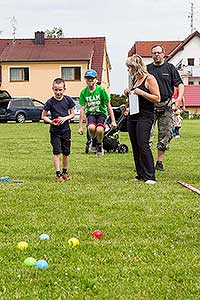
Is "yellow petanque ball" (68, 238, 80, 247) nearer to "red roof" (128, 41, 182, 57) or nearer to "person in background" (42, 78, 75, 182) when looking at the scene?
"person in background" (42, 78, 75, 182)

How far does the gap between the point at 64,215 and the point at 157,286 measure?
2.47 metres

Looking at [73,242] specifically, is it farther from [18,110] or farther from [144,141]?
[18,110]

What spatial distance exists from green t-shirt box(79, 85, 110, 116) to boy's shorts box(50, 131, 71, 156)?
1.25 metres

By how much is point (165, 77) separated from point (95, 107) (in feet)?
4.28

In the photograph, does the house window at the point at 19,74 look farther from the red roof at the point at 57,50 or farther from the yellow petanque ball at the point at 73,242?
the yellow petanque ball at the point at 73,242

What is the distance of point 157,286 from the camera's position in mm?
4258

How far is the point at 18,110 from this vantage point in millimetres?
36781

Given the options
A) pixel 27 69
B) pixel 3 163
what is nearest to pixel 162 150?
pixel 3 163

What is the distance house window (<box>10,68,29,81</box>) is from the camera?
173 feet

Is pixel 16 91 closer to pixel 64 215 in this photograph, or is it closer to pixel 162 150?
pixel 162 150

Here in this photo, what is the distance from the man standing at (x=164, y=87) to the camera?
10.3m

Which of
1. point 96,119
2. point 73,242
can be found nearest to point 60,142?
point 96,119

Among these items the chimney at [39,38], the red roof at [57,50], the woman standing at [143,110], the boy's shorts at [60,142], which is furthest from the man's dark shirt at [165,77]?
the chimney at [39,38]

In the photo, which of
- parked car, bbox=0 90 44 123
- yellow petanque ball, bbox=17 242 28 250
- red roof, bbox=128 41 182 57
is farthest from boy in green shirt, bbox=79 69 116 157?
red roof, bbox=128 41 182 57
